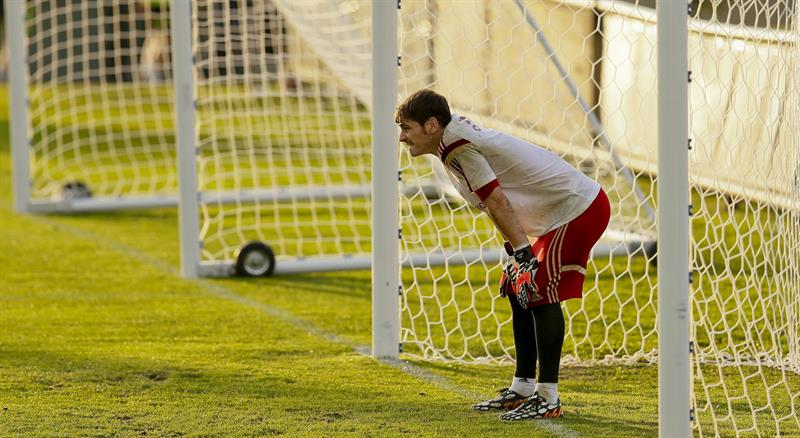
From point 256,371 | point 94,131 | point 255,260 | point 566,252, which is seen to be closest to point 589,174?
point 255,260

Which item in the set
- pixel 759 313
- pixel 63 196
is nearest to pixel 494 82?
pixel 63 196

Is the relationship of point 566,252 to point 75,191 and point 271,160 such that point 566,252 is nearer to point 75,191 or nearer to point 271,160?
point 271,160

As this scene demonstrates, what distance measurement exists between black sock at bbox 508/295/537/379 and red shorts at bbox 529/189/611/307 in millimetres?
157

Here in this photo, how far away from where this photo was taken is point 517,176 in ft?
15.8

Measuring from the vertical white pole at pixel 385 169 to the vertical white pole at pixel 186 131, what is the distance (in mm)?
2327

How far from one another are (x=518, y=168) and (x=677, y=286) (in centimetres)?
80

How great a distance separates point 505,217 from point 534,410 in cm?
82

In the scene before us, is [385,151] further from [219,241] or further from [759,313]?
[219,241]

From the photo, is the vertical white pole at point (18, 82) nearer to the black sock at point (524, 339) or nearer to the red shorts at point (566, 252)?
the black sock at point (524, 339)

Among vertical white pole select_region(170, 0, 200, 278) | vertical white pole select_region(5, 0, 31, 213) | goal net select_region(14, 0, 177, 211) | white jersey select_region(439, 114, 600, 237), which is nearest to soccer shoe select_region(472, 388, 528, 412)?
white jersey select_region(439, 114, 600, 237)

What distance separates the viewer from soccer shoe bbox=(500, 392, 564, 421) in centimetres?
498

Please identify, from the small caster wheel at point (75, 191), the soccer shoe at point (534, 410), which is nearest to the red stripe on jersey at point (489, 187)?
the soccer shoe at point (534, 410)

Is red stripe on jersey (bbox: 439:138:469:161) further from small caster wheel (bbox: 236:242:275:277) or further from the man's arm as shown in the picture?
small caster wheel (bbox: 236:242:275:277)

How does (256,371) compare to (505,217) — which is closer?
(505,217)
